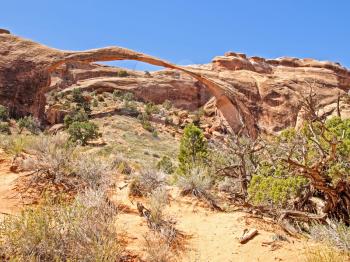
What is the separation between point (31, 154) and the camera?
7.47 meters

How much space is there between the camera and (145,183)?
21.9ft

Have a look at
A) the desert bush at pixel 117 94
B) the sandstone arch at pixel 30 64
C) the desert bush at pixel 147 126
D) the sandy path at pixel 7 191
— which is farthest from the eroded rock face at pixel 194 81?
the sandy path at pixel 7 191

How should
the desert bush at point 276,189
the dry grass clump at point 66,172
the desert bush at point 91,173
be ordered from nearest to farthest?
the dry grass clump at point 66,172 → the desert bush at point 91,173 → the desert bush at point 276,189

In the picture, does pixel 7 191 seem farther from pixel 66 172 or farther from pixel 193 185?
pixel 193 185

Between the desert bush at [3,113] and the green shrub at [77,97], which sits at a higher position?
the green shrub at [77,97]

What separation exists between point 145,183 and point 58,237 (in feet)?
10.9

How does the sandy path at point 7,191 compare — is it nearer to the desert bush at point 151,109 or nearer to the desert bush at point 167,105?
the desert bush at point 151,109

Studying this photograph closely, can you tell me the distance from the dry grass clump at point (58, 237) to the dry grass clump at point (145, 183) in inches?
100

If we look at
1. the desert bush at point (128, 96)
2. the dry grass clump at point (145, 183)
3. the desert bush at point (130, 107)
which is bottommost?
the dry grass clump at point (145, 183)

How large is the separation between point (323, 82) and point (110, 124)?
18.5 meters

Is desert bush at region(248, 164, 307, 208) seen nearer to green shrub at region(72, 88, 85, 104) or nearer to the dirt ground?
the dirt ground

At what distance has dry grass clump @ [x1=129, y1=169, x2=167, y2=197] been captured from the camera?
21.0 feet

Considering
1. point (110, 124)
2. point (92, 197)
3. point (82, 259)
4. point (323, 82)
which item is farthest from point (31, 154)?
point (323, 82)

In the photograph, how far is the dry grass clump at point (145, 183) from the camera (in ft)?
21.0
